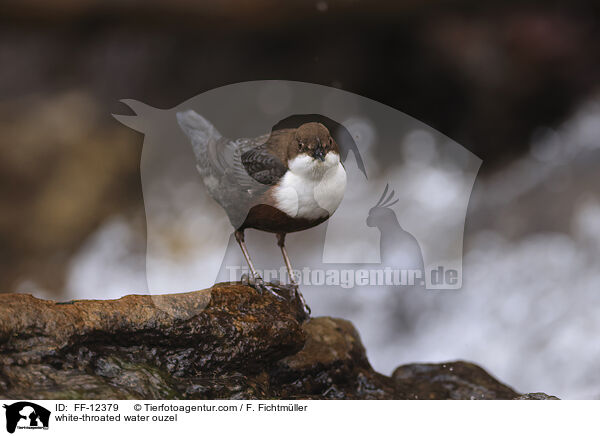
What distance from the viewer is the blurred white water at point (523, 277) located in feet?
6.88

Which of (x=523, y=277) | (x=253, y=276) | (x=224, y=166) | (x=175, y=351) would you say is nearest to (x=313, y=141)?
(x=224, y=166)

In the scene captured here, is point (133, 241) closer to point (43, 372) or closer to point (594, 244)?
point (43, 372)

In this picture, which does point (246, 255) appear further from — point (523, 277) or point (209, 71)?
point (523, 277)

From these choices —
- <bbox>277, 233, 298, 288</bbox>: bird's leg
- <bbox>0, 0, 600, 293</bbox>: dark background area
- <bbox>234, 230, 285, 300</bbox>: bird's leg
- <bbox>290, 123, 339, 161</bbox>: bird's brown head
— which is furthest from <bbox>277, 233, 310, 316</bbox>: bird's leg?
<bbox>0, 0, 600, 293</bbox>: dark background area

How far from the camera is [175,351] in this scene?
1.66m

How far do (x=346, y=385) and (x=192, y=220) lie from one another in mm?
843

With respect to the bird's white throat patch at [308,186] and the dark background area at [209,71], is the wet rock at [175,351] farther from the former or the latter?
the dark background area at [209,71]

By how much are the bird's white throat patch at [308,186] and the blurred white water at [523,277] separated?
0.43 metres

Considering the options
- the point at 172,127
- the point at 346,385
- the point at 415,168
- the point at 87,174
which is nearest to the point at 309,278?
the point at 346,385

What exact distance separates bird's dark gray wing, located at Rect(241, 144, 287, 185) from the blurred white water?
1.76 ft

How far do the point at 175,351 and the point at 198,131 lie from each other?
0.79m
